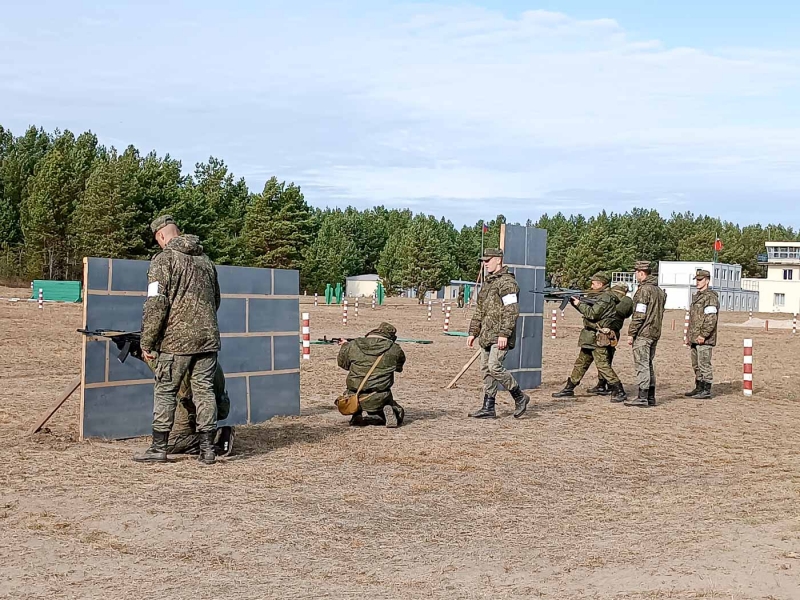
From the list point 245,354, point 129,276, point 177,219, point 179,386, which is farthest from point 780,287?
point 179,386

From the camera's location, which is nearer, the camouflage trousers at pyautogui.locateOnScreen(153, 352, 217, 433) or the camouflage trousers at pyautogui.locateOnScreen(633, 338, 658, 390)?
the camouflage trousers at pyautogui.locateOnScreen(153, 352, 217, 433)

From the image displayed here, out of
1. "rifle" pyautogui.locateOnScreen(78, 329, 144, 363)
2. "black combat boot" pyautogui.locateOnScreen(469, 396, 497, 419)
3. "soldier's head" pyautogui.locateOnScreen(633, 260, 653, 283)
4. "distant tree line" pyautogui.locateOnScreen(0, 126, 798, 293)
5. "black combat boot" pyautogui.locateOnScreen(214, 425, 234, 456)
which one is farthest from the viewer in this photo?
"distant tree line" pyautogui.locateOnScreen(0, 126, 798, 293)

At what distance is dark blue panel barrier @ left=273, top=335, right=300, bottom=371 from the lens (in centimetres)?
1203

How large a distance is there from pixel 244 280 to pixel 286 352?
1.12 m

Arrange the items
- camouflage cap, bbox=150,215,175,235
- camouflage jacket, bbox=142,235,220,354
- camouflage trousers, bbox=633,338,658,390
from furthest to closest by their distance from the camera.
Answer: camouflage trousers, bbox=633,338,658,390 < camouflage cap, bbox=150,215,175,235 < camouflage jacket, bbox=142,235,220,354

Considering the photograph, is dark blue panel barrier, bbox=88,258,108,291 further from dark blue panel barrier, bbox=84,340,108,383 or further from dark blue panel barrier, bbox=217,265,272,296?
dark blue panel barrier, bbox=217,265,272,296

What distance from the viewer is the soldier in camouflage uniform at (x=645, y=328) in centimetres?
1448

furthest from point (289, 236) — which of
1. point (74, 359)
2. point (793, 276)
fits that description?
point (74, 359)

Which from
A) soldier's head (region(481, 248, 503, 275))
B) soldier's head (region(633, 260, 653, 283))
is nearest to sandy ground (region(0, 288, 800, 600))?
soldier's head (region(481, 248, 503, 275))

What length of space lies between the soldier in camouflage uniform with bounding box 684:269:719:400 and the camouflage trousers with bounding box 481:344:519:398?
185 inches

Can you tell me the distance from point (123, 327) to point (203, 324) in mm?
1769

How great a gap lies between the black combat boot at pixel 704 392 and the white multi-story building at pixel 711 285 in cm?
6465

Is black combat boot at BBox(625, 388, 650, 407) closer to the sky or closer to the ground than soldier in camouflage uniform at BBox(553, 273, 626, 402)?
closer to the ground

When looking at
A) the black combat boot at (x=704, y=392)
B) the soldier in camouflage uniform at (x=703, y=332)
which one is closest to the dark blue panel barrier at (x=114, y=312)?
the soldier in camouflage uniform at (x=703, y=332)
